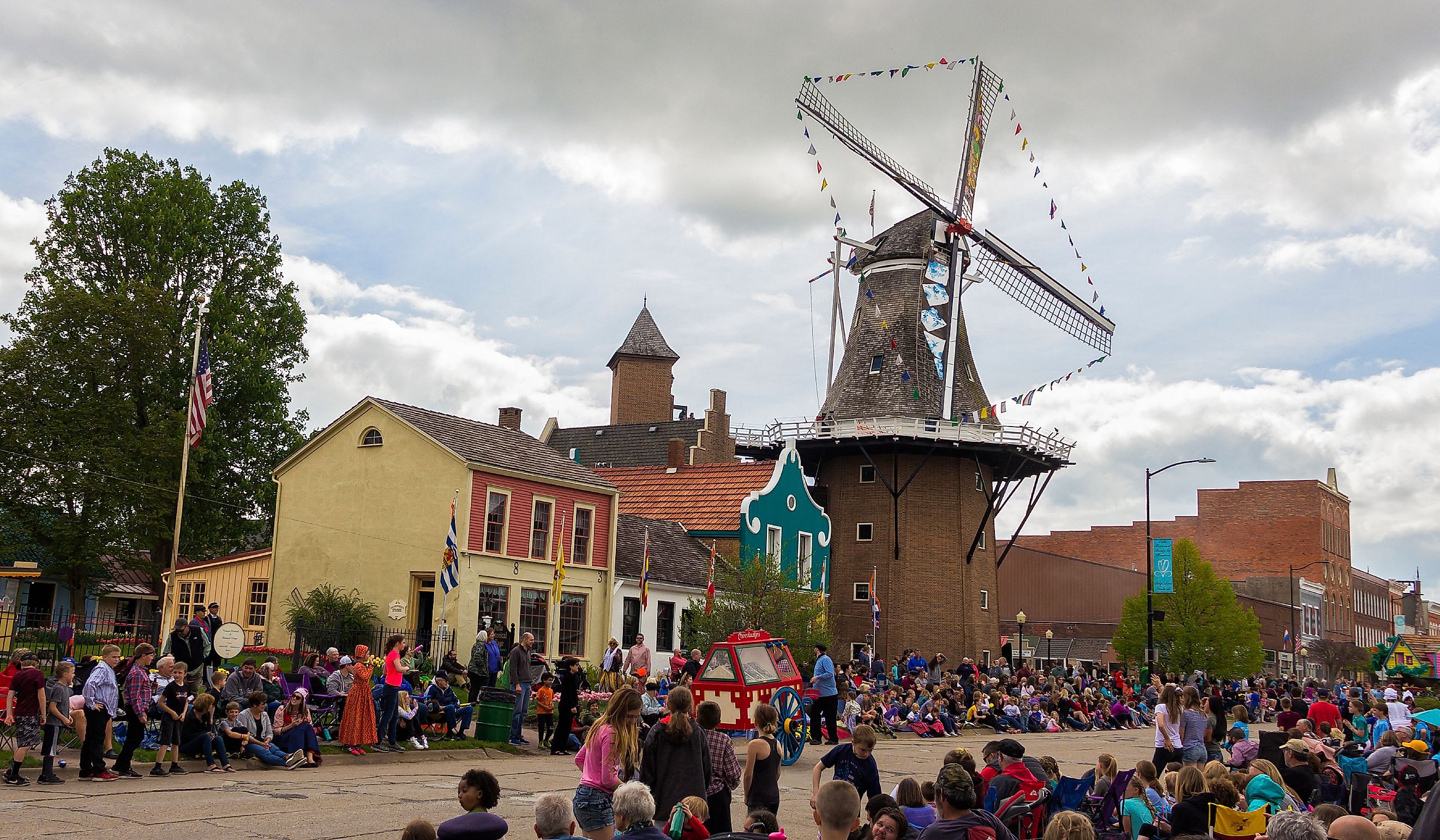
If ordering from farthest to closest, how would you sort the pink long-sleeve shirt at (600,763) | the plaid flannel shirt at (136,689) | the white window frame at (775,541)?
the white window frame at (775,541)
the plaid flannel shirt at (136,689)
the pink long-sleeve shirt at (600,763)

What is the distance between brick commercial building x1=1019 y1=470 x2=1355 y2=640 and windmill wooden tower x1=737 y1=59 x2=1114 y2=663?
46.4 meters

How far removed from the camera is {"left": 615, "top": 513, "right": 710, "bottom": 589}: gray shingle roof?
3775 centimetres

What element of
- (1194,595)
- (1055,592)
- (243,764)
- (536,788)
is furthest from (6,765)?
(1055,592)

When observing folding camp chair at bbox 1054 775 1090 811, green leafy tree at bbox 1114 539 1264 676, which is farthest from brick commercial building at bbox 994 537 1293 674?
folding camp chair at bbox 1054 775 1090 811

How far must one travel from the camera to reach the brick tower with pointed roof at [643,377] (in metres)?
74.9

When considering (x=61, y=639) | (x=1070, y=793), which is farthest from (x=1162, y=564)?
(x=1070, y=793)

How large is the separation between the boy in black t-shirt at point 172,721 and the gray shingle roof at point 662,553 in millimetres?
20148

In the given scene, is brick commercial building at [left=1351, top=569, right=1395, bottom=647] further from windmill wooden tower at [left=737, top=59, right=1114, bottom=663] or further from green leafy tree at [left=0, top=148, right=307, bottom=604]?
green leafy tree at [left=0, top=148, right=307, bottom=604]

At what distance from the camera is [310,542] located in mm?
35062

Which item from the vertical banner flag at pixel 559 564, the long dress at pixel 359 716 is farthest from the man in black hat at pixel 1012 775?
the vertical banner flag at pixel 559 564

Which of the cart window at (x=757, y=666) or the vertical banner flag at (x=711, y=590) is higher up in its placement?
the vertical banner flag at (x=711, y=590)

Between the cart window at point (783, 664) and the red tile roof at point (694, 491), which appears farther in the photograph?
the red tile roof at point (694, 491)

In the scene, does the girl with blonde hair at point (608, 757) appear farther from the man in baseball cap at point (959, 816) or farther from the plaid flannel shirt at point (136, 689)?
the plaid flannel shirt at point (136, 689)

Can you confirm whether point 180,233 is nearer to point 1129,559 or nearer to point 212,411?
point 212,411
